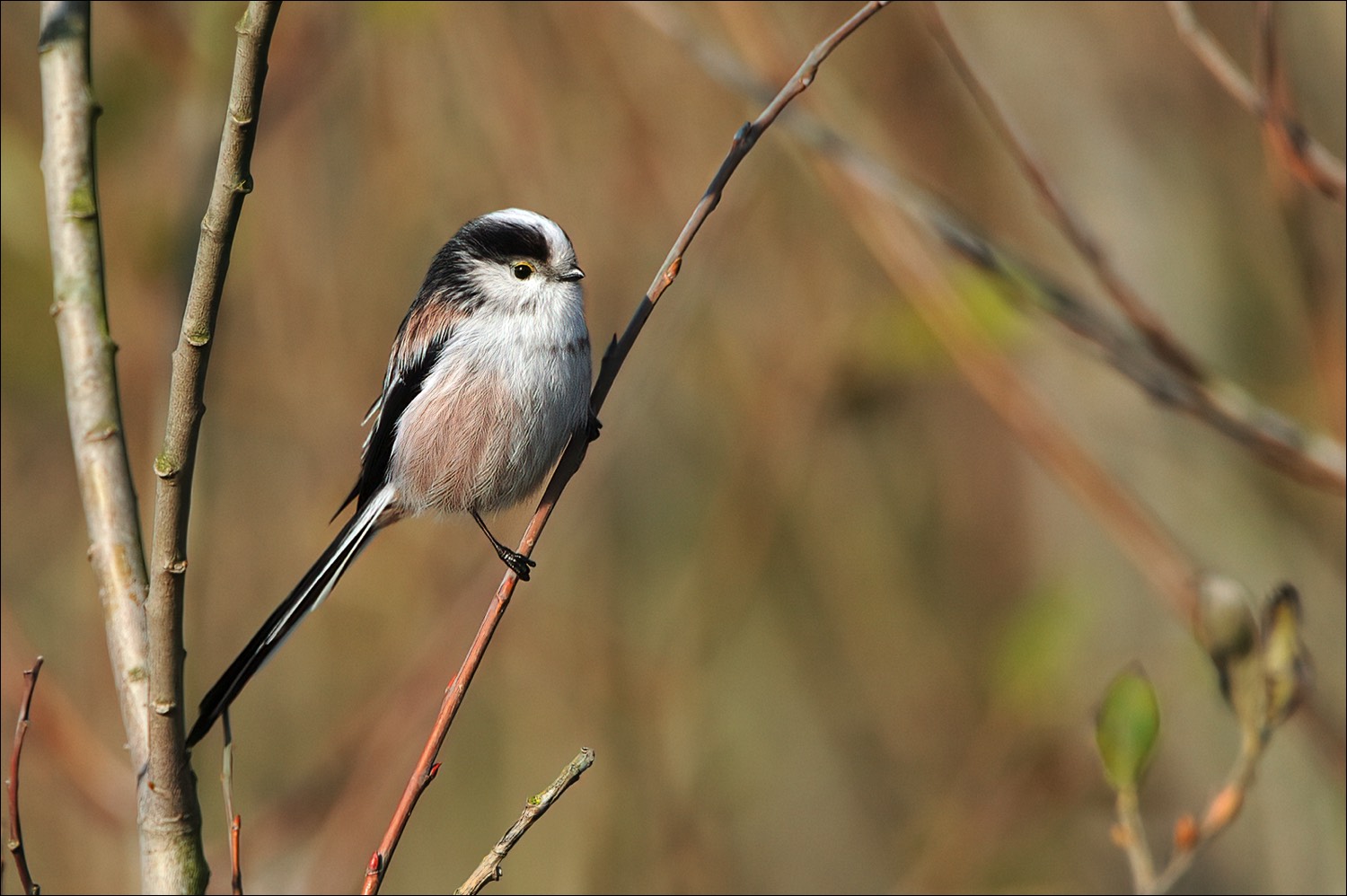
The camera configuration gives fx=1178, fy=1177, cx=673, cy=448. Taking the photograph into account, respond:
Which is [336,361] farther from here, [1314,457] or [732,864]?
[1314,457]

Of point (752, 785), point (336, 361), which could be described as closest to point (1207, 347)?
point (752, 785)

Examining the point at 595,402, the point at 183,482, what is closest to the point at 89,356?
the point at 183,482

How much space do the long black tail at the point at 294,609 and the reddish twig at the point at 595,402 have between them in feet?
1.58

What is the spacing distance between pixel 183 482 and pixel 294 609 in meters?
1.04

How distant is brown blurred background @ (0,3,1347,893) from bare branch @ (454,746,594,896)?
5.39 ft

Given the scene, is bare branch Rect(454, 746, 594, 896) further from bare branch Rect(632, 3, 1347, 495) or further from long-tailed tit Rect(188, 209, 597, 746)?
bare branch Rect(632, 3, 1347, 495)

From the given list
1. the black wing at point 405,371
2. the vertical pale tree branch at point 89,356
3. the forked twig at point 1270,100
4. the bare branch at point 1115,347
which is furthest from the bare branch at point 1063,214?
the vertical pale tree branch at point 89,356

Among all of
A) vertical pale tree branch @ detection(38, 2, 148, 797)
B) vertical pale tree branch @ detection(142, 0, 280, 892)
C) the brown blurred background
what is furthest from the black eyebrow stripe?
vertical pale tree branch @ detection(142, 0, 280, 892)

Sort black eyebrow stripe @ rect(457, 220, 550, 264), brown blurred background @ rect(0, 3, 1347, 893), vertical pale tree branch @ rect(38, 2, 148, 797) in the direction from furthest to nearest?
brown blurred background @ rect(0, 3, 1347, 893) → black eyebrow stripe @ rect(457, 220, 550, 264) → vertical pale tree branch @ rect(38, 2, 148, 797)

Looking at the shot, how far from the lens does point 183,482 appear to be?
5.03 ft

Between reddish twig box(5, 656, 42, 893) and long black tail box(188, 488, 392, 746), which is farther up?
reddish twig box(5, 656, 42, 893)

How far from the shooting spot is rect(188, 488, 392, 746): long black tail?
222cm

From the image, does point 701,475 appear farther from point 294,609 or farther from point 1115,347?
point 1115,347

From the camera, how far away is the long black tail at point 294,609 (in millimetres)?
2225
